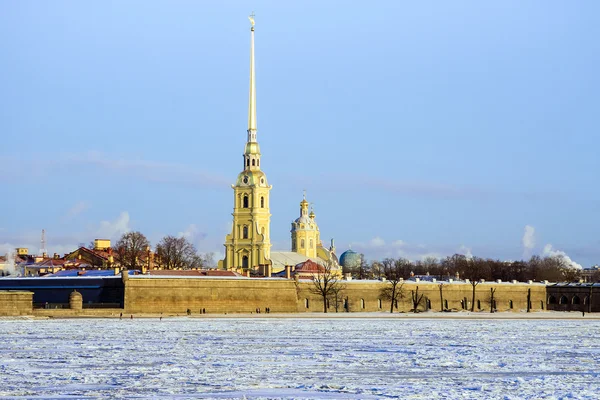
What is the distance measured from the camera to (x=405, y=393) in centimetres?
2638

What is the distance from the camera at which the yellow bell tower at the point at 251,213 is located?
130 m

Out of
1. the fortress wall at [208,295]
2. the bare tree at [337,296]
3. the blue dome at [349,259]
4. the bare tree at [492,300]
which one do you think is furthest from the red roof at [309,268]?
the blue dome at [349,259]

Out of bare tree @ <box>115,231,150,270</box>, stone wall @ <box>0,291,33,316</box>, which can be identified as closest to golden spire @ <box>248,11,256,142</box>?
bare tree @ <box>115,231,150,270</box>

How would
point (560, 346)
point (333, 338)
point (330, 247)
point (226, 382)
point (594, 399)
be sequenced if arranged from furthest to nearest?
point (330, 247)
point (333, 338)
point (560, 346)
point (226, 382)
point (594, 399)

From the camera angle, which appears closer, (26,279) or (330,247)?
(26,279)

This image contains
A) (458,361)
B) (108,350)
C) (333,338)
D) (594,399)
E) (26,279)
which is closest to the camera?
(594,399)

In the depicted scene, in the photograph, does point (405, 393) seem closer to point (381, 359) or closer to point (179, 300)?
point (381, 359)

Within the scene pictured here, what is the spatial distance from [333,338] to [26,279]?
38263 mm

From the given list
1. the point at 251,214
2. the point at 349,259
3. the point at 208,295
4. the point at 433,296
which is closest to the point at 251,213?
the point at 251,214

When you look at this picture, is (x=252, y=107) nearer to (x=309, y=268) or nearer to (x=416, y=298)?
(x=309, y=268)

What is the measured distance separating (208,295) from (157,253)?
1575 inches

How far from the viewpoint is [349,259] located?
18438 cm

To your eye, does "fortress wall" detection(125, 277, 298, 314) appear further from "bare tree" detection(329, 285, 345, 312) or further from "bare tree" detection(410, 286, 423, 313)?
"bare tree" detection(410, 286, 423, 313)

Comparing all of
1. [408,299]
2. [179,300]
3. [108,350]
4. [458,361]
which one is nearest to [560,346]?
[458,361]
